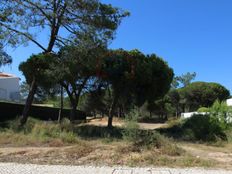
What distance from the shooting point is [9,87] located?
5134cm

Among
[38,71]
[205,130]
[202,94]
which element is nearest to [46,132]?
[38,71]

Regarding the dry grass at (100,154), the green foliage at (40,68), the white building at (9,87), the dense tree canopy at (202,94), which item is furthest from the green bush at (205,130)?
the dense tree canopy at (202,94)

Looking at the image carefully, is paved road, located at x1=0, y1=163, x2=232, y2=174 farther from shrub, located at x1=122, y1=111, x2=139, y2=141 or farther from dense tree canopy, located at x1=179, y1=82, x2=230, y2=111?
dense tree canopy, located at x1=179, y1=82, x2=230, y2=111

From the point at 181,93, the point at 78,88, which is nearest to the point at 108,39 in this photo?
the point at 78,88

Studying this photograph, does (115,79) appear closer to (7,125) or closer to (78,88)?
(78,88)

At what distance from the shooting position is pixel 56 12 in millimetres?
18922

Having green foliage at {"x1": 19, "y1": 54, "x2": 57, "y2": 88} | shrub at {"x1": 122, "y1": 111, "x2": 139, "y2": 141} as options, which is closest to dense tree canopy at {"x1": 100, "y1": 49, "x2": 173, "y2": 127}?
green foliage at {"x1": 19, "y1": 54, "x2": 57, "y2": 88}

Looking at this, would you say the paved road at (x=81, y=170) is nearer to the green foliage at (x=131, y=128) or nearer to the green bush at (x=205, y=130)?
the green foliage at (x=131, y=128)

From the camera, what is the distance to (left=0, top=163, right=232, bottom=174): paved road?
812 cm

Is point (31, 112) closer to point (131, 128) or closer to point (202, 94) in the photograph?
point (131, 128)

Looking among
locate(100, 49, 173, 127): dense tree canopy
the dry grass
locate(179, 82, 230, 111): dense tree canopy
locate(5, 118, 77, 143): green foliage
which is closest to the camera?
→ the dry grass

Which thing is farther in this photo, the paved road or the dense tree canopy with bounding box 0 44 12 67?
the dense tree canopy with bounding box 0 44 12 67

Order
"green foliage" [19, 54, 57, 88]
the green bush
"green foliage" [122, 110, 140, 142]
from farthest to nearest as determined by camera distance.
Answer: "green foliage" [19, 54, 57, 88]
the green bush
"green foliage" [122, 110, 140, 142]

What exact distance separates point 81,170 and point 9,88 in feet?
150
